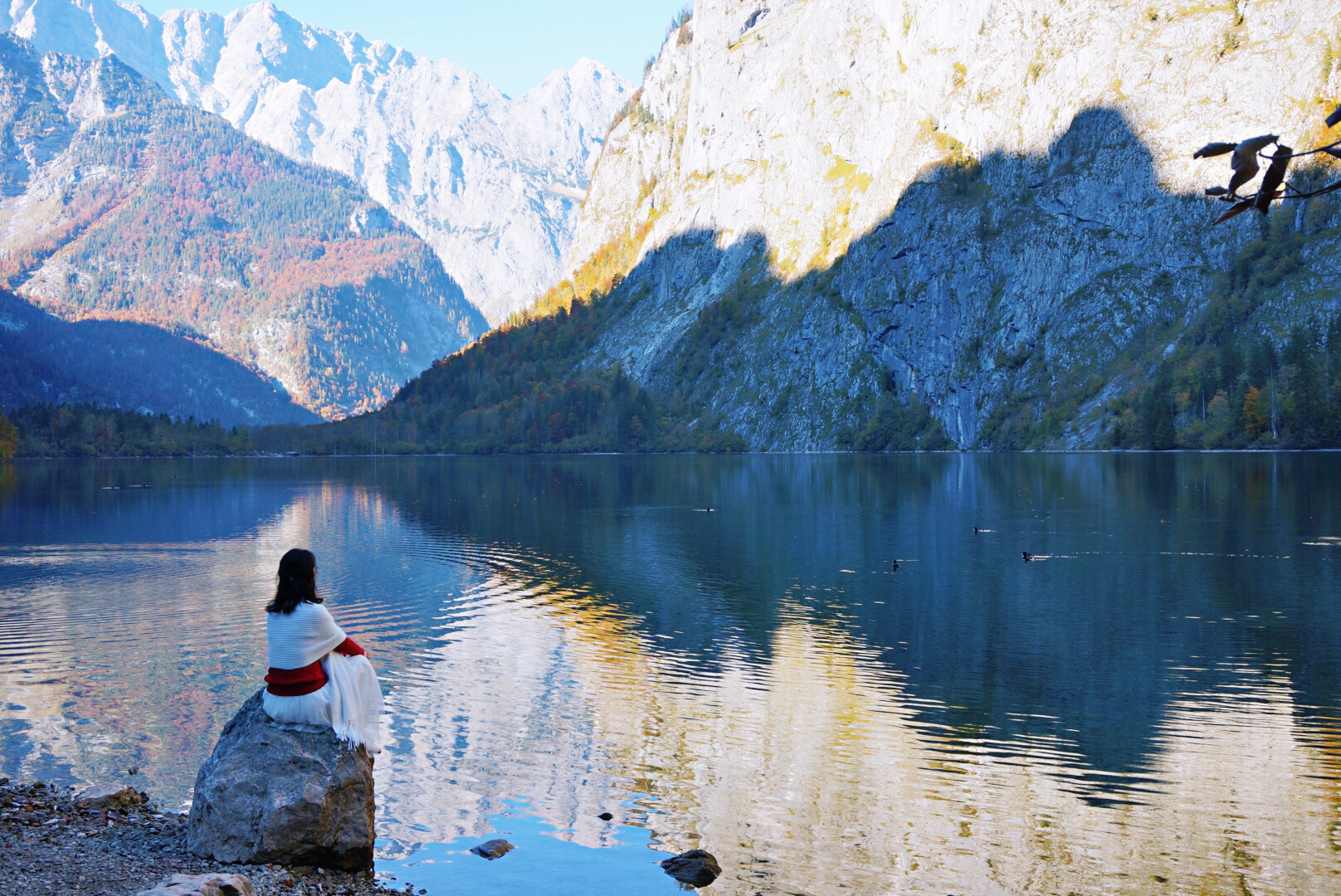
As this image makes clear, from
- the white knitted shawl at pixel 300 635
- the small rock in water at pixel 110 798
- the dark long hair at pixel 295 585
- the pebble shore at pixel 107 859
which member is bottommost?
the small rock in water at pixel 110 798

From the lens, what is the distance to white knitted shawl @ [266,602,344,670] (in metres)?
15.5

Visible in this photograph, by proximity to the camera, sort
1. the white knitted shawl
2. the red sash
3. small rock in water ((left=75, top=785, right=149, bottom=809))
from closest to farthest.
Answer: the white knitted shawl → the red sash → small rock in water ((left=75, top=785, right=149, bottom=809))

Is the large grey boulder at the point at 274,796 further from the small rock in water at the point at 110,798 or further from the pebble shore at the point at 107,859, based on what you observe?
the small rock in water at the point at 110,798

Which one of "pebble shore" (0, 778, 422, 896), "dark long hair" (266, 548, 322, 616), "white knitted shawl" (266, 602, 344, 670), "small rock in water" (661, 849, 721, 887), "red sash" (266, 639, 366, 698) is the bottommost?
"small rock in water" (661, 849, 721, 887)

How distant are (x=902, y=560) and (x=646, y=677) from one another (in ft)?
96.4

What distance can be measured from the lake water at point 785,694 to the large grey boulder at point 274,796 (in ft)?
6.72

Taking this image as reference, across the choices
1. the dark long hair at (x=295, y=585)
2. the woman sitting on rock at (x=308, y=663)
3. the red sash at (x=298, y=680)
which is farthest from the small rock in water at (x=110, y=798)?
the dark long hair at (x=295, y=585)

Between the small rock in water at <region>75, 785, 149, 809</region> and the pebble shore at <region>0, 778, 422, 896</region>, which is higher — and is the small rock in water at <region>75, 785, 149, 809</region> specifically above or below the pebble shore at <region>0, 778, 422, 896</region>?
below

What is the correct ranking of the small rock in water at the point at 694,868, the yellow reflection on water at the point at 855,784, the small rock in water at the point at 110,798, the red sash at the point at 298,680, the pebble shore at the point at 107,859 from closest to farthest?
the pebble shore at the point at 107,859 → the red sash at the point at 298,680 → the small rock in water at the point at 694,868 → the yellow reflection on water at the point at 855,784 → the small rock in water at the point at 110,798

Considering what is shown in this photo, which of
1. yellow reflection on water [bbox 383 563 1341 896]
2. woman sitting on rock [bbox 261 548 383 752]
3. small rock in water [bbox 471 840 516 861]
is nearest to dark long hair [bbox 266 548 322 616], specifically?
woman sitting on rock [bbox 261 548 383 752]

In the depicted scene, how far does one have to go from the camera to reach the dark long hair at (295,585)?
1550 centimetres

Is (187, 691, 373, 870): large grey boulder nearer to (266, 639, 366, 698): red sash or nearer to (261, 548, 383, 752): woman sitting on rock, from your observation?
(261, 548, 383, 752): woman sitting on rock

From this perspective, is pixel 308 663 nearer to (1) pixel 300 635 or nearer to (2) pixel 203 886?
(1) pixel 300 635

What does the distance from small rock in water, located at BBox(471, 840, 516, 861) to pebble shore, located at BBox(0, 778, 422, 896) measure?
2031 mm
